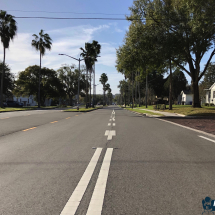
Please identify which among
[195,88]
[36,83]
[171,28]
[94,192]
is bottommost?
[94,192]

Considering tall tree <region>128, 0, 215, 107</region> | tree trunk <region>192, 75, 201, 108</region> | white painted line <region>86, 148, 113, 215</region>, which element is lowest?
white painted line <region>86, 148, 113, 215</region>

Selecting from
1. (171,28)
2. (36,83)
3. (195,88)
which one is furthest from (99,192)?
(36,83)

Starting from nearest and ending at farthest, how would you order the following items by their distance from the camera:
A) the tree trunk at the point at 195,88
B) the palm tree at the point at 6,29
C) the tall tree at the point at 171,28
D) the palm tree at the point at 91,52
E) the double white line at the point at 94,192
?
the double white line at the point at 94,192 < the tall tree at the point at 171,28 < the tree trunk at the point at 195,88 < the palm tree at the point at 6,29 < the palm tree at the point at 91,52

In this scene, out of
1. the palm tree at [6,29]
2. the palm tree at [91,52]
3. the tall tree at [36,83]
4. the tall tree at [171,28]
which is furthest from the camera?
the tall tree at [36,83]

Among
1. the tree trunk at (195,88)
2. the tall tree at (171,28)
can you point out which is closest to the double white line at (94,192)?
the tall tree at (171,28)

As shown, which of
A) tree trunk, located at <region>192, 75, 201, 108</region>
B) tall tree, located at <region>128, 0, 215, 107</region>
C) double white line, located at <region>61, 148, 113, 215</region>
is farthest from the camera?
tree trunk, located at <region>192, 75, 201, 108</region>

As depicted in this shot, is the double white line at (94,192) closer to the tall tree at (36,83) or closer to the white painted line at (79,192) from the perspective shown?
the white painted line at (79,192)

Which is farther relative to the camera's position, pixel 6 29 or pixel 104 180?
pixel 6 29

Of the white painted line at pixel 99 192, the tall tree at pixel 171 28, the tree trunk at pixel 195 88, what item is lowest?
the white painted line at pixel 99 192

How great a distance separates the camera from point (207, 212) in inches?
116

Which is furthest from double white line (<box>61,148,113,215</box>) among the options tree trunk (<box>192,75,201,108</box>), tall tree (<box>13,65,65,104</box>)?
tall tree (<box>13,65,65,104</box>)

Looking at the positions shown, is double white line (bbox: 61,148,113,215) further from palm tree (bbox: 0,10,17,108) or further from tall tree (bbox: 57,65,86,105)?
tall tree (bbox: 57,65,86,105)

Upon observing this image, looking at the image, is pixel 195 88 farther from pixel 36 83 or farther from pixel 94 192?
pixel 36 83

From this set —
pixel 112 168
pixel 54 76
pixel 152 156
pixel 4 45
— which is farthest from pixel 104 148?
pixel 54 76
